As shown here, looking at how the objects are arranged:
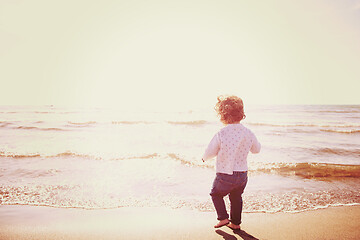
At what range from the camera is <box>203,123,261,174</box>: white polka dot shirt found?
2.76 metres

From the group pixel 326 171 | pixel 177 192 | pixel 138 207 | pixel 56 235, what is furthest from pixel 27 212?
pixel 326 171

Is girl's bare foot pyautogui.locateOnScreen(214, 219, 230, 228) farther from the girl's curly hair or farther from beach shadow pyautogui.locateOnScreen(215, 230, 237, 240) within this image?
the girl's curly hair

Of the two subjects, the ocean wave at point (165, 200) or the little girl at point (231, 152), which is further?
the ocean wave at point (165, 200)

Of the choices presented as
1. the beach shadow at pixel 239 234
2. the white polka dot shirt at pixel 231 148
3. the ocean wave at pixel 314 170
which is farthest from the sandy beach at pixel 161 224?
the ocean wave at pixel 314 170

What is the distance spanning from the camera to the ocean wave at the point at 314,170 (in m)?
5.60

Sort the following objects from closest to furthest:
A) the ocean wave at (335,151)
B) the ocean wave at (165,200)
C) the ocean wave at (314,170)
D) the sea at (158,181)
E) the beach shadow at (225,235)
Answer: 1. the beach shadow at (225,235)
2. the ocean wave at (165,200)
3. the sea at (158,181)
4. the ocean wave at (314,170)
5. the ocean wave at (335,151)

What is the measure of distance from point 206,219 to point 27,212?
8.49ft

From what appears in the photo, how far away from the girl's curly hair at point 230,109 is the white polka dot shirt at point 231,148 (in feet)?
0.28

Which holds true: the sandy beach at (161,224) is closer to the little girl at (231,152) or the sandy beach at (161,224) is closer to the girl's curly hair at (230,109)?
the little girl at (231,152)

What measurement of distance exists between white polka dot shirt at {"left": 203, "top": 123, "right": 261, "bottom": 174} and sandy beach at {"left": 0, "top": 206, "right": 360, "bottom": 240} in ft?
2.65

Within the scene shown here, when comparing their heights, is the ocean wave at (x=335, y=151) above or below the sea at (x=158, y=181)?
below

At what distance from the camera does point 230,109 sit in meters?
2.81

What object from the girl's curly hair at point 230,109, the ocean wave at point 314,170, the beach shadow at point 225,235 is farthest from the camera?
the ocean wave at point 314,170

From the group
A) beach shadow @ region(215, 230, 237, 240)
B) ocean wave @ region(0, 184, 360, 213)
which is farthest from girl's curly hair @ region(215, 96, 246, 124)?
ocean wave @ region(0, 184, 360, 213)
